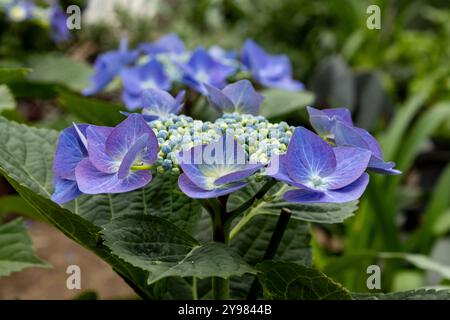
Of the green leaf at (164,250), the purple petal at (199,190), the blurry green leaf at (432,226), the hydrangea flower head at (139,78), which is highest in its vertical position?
the hydrangea flower head at (139,78)

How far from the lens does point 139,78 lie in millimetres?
1044

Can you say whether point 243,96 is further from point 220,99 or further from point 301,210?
point 301,210

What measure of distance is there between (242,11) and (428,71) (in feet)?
3.25

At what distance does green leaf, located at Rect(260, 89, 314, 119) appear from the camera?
1.20 metres

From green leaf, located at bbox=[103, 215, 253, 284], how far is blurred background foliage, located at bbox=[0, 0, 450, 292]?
383 mm

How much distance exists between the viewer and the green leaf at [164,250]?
0.46 metres

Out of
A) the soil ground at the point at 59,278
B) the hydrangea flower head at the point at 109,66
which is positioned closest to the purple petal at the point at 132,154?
the hydrangea flower head at the point at 109,66

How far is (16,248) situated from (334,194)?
0.38 metres

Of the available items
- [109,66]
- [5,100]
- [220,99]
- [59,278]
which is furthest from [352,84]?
[220,99]

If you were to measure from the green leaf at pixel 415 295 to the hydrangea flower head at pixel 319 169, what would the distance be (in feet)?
0.36

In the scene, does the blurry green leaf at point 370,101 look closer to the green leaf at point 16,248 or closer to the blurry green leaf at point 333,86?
the blurry green leaf at point 333,86

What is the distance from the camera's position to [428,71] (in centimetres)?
260

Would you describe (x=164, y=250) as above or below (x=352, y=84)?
below
